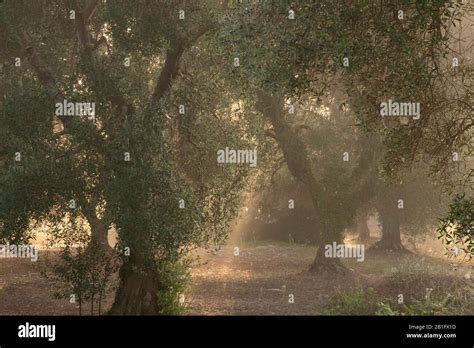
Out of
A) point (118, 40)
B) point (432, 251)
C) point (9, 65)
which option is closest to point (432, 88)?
point (118, 40)

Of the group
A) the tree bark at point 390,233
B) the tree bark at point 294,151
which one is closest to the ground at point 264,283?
the tree bark at point 294,151

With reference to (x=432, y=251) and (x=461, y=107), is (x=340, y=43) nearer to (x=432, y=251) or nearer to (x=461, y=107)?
(x=461, y=107)

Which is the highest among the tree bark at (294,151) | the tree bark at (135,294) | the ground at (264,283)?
the tree bark at (294,151)

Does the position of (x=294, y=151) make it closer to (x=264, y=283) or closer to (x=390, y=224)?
(x=264, y=283)

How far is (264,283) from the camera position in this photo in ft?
105

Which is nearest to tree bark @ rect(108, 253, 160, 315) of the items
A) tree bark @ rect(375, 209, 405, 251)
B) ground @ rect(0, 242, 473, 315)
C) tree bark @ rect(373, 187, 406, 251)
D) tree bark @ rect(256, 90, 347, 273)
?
ground @ rect(0, 242, 473, 315)

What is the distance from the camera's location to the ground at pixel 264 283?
2472 cm

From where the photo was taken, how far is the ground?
2472 cm

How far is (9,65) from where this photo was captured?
2322 cm

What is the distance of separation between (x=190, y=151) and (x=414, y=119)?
7.68m

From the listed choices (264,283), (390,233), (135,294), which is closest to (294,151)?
(264,283)

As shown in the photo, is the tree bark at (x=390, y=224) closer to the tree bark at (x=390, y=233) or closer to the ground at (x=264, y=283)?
the tree bark at (x=390, y=233)

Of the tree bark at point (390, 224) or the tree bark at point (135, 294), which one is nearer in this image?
the tree bark at point (135, 294)

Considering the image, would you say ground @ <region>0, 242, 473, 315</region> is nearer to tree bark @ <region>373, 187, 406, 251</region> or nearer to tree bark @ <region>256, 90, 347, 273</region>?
tree bark @ <region>256, 90, 347, 273</region>
